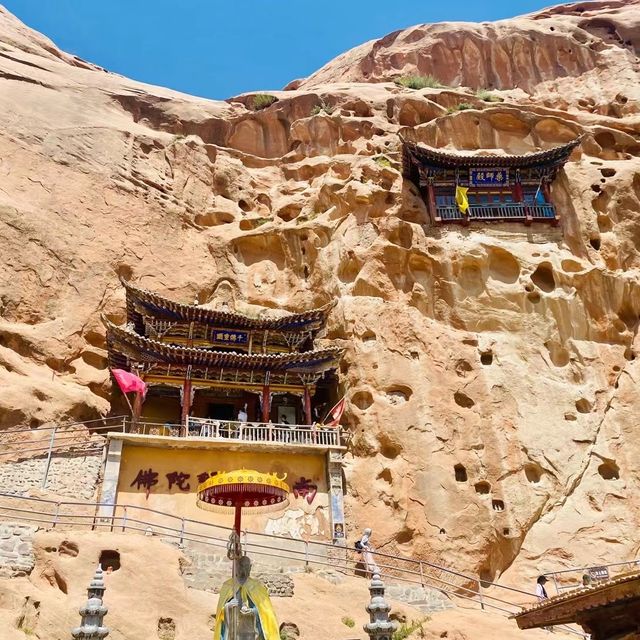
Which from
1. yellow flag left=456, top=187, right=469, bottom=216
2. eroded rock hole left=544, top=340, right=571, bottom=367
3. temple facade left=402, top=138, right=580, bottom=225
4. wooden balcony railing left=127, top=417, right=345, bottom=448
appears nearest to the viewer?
wooden balcony railing left=127, top=417, right=345, bottom=448

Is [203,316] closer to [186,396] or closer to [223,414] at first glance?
[186,396]

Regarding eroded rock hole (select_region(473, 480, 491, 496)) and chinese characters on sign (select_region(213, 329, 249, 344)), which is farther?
chinese characters on sign (select_region(213, 329, 249, 344))

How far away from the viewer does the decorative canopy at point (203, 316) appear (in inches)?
854

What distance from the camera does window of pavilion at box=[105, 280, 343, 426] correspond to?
66.4 feet

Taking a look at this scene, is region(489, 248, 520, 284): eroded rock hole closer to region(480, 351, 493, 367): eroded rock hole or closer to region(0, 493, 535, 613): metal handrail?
region(480, 351, 493, 367): eroded rock hole

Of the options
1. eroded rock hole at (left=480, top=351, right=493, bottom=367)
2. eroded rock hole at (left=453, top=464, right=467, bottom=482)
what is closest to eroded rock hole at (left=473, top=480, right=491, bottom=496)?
eroded rock hole at (left=453, top=464, right=467, bottom=482)

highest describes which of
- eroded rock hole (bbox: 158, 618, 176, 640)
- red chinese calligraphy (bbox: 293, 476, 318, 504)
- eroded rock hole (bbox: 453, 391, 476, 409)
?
eroded rock hole (bbox: 453, 391, 476, 409)

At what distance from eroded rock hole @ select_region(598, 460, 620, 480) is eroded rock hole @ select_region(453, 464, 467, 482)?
160 inches

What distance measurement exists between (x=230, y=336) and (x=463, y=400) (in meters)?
7.88

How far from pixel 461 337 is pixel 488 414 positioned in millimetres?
2995

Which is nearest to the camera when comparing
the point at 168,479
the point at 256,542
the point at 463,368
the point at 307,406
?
the point at 256,542

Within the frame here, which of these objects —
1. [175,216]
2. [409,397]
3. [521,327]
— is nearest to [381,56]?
[175,216]

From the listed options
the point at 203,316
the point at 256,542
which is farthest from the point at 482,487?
the point at 203,316

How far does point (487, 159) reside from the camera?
26406 mm
